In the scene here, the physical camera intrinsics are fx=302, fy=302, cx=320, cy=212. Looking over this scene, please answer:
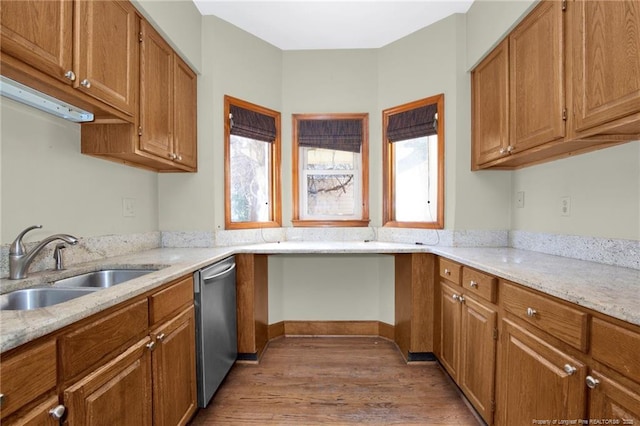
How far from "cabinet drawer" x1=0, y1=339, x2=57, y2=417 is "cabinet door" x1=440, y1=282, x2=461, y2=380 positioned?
200 centimetres

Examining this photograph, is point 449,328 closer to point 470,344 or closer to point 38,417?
point 470,344

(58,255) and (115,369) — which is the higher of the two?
(58,255)

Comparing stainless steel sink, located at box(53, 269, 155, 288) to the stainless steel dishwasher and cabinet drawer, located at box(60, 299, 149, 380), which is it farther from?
cabinet drawer, located at box(60, 299, 149, 380)

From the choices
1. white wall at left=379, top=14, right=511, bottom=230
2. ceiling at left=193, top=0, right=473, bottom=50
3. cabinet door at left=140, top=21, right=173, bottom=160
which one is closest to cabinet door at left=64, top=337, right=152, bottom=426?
cabinet door at left=140, top=21, right=173, bottom=160

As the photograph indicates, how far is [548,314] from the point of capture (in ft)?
3.89

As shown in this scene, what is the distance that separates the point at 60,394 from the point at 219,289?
3.84ft

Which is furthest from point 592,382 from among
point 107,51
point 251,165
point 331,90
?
point 331,90

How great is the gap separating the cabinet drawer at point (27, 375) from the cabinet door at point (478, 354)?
1.81 metres

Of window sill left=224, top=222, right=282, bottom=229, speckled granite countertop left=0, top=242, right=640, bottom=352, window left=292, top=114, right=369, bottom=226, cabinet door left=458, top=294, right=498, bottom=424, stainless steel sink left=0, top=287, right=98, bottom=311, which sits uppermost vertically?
window left=292, top=114, right=369, bottom=226

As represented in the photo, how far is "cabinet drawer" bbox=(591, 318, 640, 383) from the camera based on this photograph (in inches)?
34.1

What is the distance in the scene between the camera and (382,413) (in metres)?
1.84

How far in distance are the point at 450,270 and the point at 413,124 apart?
1.39 metres

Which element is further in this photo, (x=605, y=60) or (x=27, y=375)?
(x=605, y=60)

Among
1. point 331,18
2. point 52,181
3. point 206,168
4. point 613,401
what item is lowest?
point 613,401
